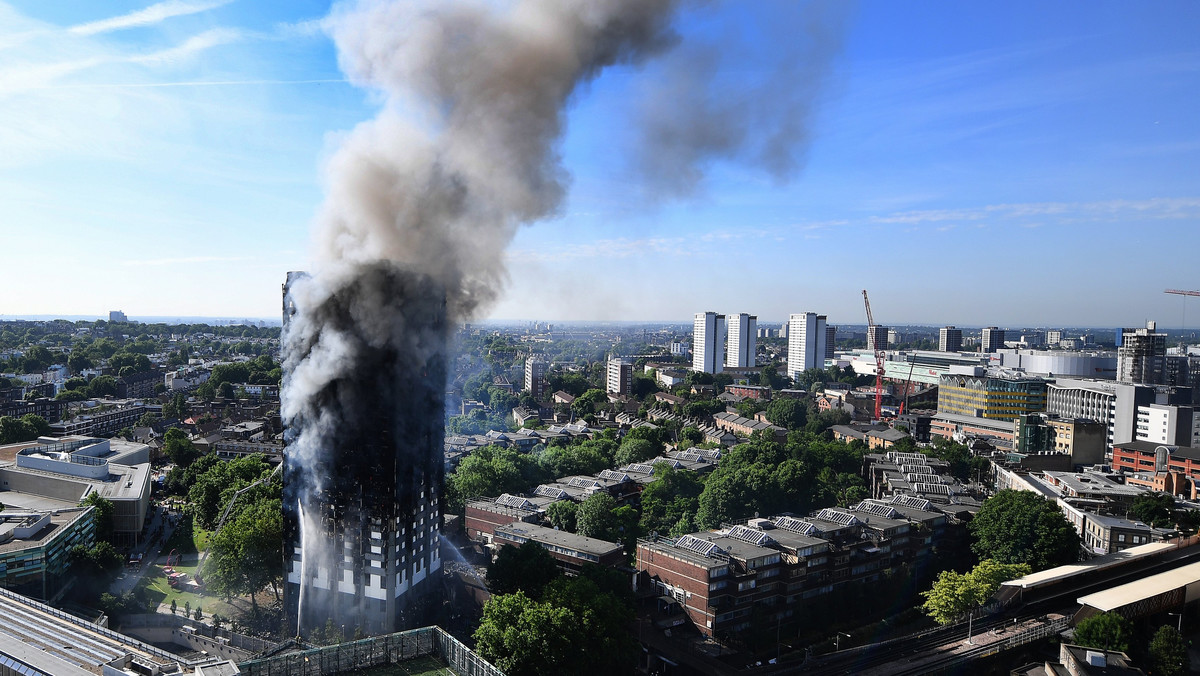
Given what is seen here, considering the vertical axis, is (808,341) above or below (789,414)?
above

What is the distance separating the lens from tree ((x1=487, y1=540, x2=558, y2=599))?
62.2 feet

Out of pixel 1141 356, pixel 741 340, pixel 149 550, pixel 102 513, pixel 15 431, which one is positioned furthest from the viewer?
pixel 741 340

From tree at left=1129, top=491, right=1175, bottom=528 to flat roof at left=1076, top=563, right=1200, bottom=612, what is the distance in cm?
579

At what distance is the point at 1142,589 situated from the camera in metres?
22.2

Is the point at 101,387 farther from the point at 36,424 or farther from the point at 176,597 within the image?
the point at 176,597

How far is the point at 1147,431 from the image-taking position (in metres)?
45.8

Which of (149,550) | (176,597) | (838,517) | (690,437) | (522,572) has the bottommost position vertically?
(149,550)

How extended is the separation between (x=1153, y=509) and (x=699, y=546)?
21147 mm

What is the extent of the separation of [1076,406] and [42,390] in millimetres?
75567

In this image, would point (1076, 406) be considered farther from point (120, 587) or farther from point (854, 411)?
point (120, 587)

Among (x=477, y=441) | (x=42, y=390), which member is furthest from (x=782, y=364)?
(x=42, y=390)

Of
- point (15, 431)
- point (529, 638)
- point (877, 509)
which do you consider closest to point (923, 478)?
point (877, 509)

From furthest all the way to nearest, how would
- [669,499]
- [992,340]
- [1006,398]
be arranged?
[992,340] → [1006,398] → [669,499]

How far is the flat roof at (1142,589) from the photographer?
2102 cm
